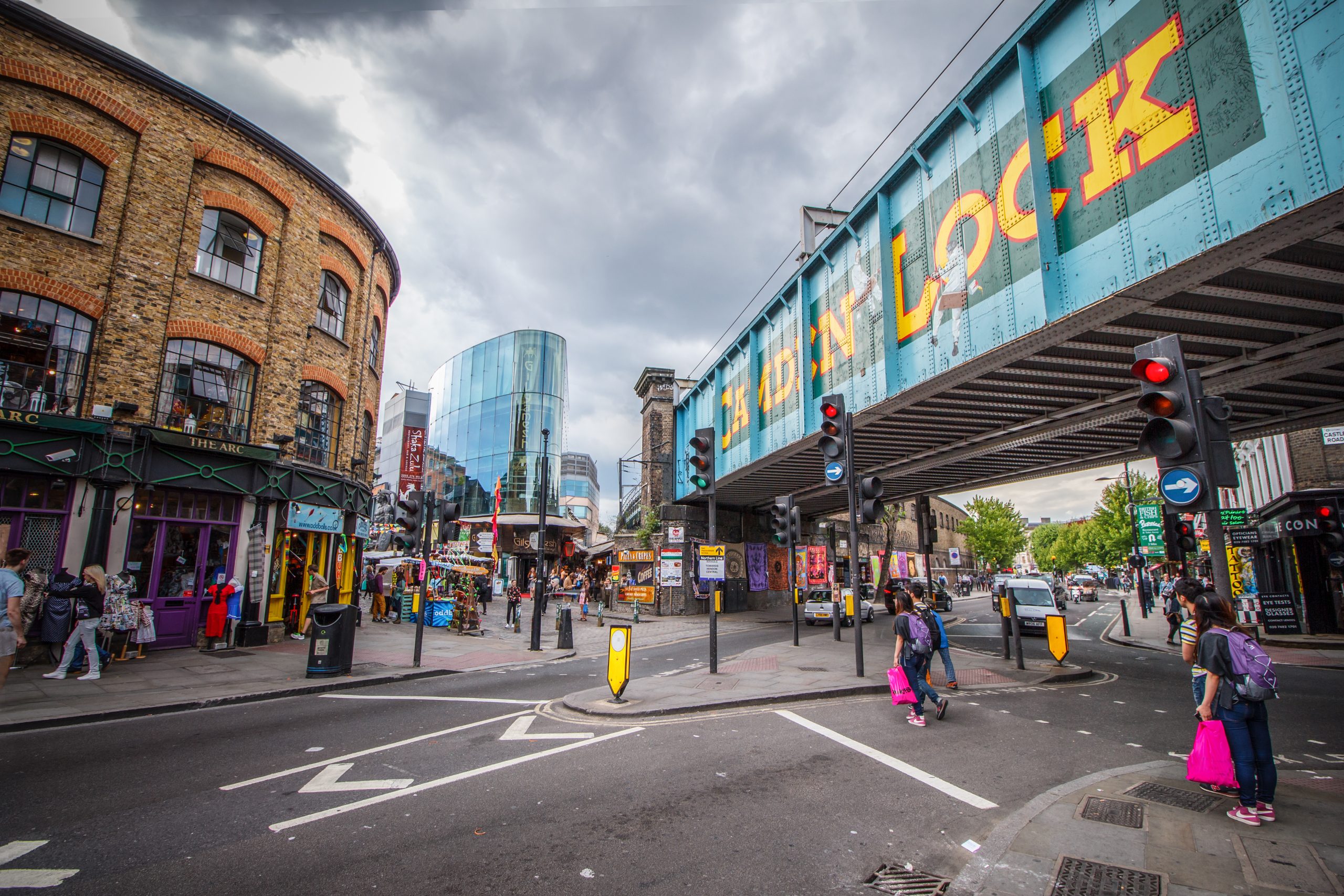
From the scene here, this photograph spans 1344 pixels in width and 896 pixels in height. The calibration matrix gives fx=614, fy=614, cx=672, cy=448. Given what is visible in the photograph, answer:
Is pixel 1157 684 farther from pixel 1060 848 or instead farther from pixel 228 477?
pixel 228 477

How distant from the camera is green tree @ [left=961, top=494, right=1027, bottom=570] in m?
60.9

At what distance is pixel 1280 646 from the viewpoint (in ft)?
52.9

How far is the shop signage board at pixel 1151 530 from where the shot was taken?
25.7 m

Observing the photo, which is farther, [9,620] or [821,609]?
[821,609]

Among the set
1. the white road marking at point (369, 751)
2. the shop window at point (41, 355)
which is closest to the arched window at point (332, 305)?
the shop window at point (41, 355)

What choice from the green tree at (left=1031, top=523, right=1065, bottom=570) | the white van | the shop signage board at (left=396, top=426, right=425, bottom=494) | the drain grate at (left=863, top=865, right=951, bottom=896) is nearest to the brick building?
the shop signage board at (left=396, top=426, right=425, bottom=494)

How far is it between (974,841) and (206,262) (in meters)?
17.6

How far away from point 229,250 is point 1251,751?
19120 millimetres

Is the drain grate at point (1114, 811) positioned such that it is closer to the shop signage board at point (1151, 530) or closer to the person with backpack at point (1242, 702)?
the person with backpack at point (1242, 702)

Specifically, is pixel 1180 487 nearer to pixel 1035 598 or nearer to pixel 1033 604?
pixel 1033 604

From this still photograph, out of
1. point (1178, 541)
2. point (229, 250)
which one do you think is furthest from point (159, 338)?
point (1178, 541)

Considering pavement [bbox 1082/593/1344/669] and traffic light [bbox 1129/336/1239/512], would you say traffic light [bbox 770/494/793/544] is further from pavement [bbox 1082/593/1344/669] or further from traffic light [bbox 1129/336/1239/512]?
pavement [bbox 1082/593/1344/669]

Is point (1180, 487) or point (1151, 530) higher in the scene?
point (1151, 530)

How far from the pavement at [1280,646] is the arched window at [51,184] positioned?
2650 centimetres
